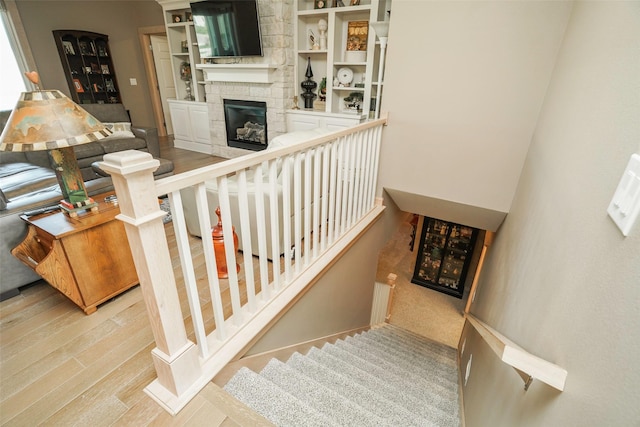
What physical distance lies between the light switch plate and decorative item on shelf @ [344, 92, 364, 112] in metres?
4.16

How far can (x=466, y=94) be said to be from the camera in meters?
2.31

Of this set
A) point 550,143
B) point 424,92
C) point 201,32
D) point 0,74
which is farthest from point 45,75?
point 550,143

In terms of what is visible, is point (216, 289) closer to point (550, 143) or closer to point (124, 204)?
point (124, 204)

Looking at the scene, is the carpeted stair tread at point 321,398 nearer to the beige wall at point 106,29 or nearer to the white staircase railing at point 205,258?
the white staircase railing at point 205,258

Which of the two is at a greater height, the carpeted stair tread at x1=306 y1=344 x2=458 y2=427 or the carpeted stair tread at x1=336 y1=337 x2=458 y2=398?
the carpeted stair tread at x1=306 y1=344 x2=458 y2=427

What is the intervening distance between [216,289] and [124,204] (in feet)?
1.72

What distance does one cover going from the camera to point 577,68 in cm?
131

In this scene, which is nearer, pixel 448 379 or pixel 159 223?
pixel 159 223

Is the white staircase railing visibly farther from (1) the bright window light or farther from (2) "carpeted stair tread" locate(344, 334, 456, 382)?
(1) the bright window light

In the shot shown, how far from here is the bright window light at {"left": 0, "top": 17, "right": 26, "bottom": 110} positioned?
186 inches

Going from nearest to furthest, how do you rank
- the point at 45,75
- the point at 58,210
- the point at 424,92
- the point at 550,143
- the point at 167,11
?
the point at 550,143
the point at 58,210
the point at 424,92
the point at 45,75
the point at 167,11

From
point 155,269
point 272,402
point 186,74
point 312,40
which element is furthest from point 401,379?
point 186,74

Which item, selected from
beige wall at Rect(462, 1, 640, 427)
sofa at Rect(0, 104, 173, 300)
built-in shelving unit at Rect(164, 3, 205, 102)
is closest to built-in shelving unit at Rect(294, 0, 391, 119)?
built-in shelving unit at Rect(164, 3, 205, 102)

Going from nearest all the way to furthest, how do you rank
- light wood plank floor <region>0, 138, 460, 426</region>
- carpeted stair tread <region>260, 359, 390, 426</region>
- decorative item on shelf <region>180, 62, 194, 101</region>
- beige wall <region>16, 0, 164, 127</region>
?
1. light wood plank floor <region>0, 138, 460, 426</region>
2. carpeted stair tread <region>260, 359, 390, 426</region>
3. beige wall <region>16, 0, 164, 127</region>
4. decorative item on shelf <region>180, 62, 194, 101</region>
